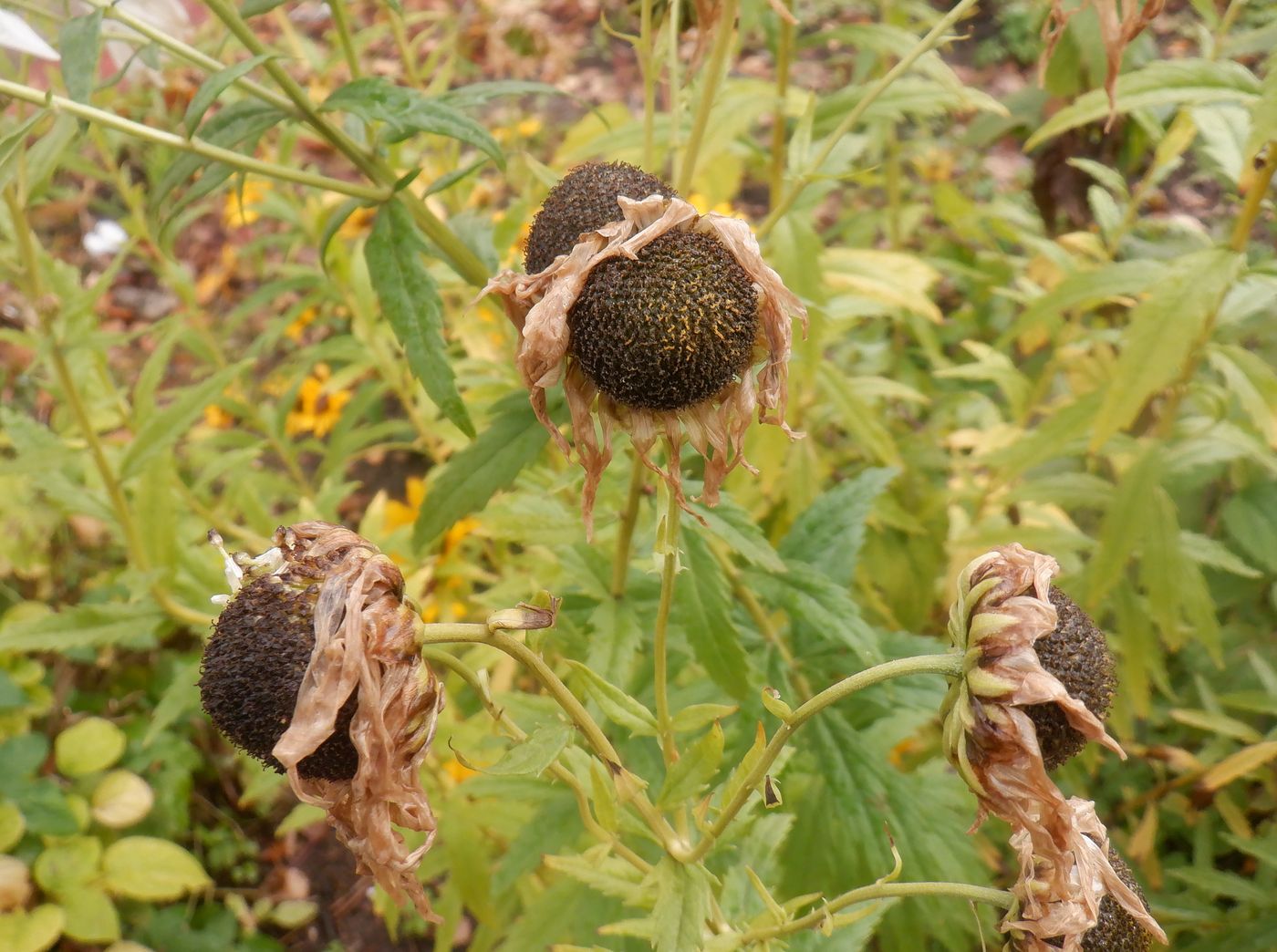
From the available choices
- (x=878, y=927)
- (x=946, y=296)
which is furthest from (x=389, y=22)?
(x=946, y=296)

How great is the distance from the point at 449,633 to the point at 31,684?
6.87 feet

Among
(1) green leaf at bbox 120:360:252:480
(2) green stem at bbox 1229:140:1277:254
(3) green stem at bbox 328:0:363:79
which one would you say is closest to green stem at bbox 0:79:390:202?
(3) green stem at bbox 328:0:363:79

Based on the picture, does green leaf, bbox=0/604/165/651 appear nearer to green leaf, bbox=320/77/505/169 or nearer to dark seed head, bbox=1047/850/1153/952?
green leaf, bbox=320/77/505/169

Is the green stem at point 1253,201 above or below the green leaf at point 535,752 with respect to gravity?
below

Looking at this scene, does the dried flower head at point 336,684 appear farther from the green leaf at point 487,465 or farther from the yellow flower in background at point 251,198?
the yellow flower in background at point 251,198

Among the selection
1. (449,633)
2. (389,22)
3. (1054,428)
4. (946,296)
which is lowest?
(946,296)

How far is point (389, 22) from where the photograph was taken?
1.94 meters

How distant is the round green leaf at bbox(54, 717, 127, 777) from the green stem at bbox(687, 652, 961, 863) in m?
1.84

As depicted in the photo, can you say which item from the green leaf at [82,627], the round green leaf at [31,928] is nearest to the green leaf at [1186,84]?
the green leaf at [82,627]

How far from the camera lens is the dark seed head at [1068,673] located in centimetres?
92

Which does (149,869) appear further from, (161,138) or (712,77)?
Result: (712,77)

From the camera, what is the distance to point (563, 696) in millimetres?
934

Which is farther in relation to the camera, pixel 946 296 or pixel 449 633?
pixel 946 296

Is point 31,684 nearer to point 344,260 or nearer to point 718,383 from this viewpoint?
point 344,260
